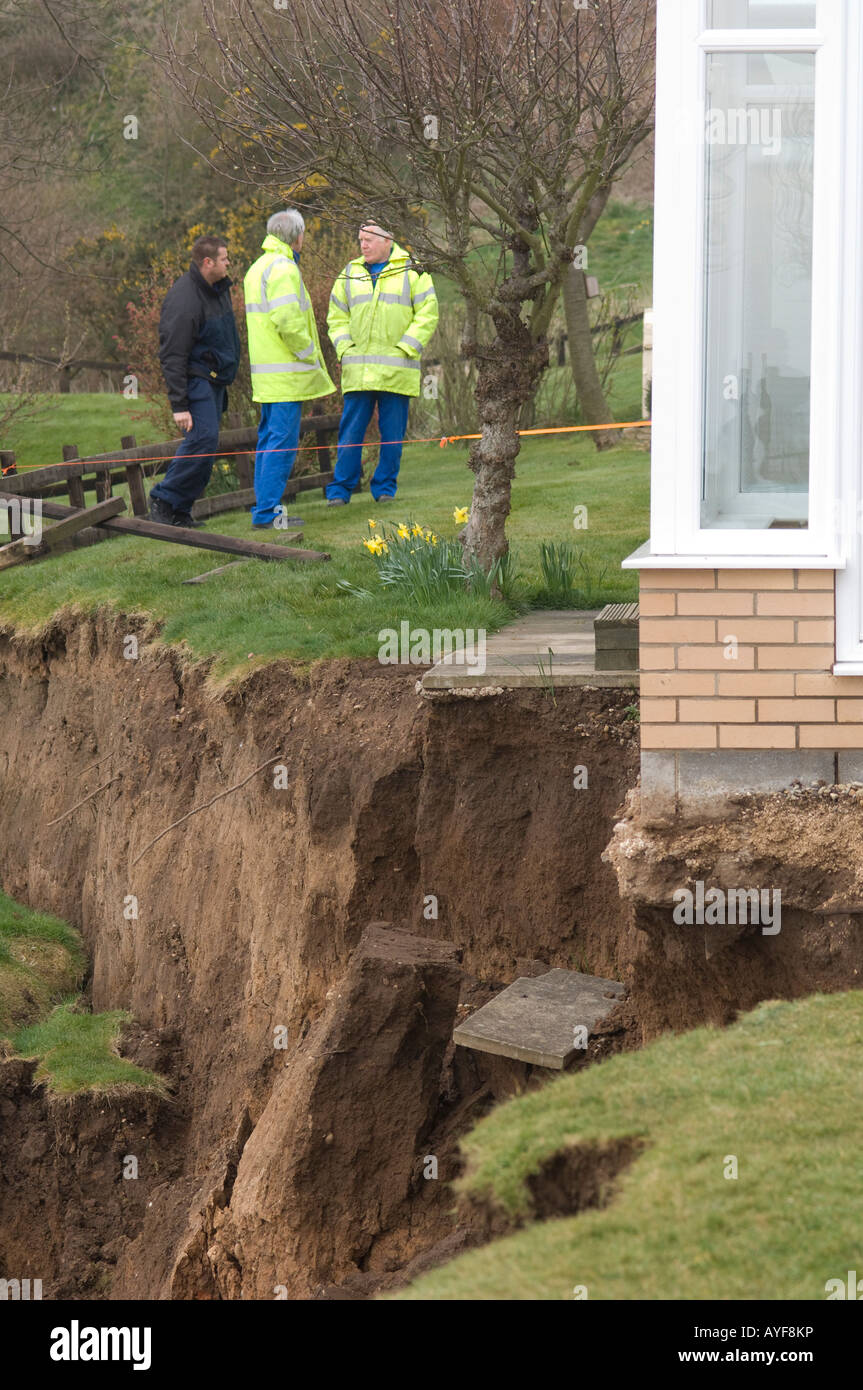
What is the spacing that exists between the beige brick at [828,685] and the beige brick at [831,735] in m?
0.12

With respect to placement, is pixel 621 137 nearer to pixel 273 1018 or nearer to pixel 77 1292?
pixel 273 1018

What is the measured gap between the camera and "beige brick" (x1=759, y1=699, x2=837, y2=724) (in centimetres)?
509

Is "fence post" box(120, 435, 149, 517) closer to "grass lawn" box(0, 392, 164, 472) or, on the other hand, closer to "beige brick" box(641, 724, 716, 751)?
"grass lawn" box(0, 392, 164, 472)

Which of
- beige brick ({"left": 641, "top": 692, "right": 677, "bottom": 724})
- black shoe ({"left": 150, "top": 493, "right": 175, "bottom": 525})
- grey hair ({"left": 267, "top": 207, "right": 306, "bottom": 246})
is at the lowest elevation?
beige brick ({"left": 641, "top": 692, "right": 677, "bottom": 724})

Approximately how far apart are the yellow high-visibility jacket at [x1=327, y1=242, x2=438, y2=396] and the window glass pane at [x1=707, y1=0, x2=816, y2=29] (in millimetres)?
6857

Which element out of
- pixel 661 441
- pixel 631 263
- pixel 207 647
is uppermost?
pixel 631 263

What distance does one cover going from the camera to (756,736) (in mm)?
5145

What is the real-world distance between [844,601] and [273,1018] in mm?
4098

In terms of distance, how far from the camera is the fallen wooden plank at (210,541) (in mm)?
9867

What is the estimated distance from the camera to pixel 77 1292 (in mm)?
8094

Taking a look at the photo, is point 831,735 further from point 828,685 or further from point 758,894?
point 758,894

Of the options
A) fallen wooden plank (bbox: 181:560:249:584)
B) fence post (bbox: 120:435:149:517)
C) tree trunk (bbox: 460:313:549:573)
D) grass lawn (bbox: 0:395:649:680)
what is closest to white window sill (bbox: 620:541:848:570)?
grass lawn (bbox: 0:395:649:680)

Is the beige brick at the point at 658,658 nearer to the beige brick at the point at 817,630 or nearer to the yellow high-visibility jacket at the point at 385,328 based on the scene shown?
the beige brick at the point at 817,630
